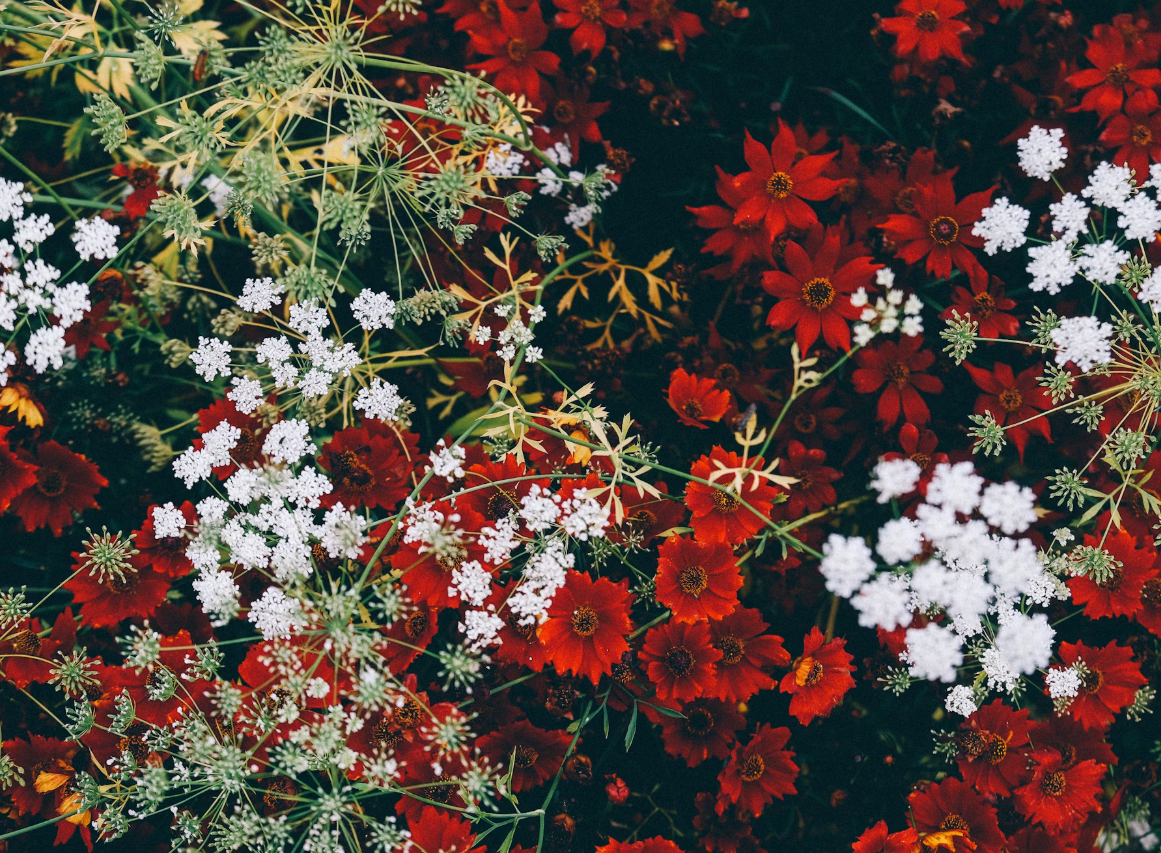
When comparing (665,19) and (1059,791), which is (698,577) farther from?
(665,19)

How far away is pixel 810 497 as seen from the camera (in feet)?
6.73

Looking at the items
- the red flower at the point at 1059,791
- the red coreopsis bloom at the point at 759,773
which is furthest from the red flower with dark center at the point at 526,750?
the red flower at the point at 1059,791

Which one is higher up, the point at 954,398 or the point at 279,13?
the point at 279,13

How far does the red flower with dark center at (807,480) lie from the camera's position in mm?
2014

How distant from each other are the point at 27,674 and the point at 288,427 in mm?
899

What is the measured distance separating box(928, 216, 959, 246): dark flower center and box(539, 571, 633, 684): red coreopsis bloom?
3.79 ft

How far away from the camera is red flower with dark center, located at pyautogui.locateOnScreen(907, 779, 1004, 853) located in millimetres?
1816

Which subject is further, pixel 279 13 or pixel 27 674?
pixel 279 13

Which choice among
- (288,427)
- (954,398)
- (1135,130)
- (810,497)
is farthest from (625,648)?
(1135,130)

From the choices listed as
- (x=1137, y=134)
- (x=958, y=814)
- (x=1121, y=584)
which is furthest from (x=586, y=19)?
(x=958, y=814)

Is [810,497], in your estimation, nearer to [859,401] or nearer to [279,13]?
[859,401]

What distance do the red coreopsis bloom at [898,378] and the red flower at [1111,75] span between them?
28.4 inches

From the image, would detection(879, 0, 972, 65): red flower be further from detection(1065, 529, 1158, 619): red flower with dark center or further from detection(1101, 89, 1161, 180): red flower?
detection(1065, 529, 1158, 619): red flower with dark center

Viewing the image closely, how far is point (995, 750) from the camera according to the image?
1.84 meters
